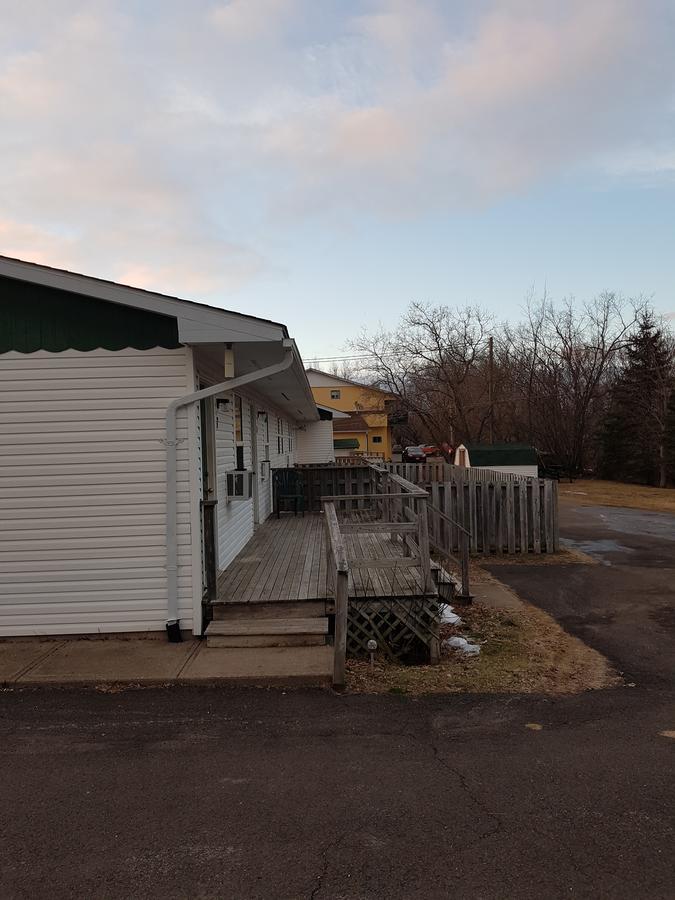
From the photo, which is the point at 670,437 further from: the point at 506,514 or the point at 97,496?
the point at 97,496

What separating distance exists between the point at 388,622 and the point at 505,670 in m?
1.08

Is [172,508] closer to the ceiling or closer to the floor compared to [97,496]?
closer to the floor

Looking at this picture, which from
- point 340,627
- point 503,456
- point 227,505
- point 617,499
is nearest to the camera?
point 340,627

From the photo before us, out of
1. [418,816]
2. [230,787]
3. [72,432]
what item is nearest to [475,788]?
[418,816]

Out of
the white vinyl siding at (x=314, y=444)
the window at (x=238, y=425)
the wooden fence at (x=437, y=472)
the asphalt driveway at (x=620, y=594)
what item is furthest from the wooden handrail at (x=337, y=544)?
the white vinyl siding at (x=314, y=444)

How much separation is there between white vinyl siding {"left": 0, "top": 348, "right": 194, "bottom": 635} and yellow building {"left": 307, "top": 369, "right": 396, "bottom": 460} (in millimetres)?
38072

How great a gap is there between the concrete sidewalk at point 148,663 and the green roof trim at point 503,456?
16.9 meters

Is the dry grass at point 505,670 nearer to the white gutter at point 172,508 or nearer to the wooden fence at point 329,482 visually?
the white gutter at point 172,508

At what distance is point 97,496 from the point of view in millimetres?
5555

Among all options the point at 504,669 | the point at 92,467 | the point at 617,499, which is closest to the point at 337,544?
the point at 504,669

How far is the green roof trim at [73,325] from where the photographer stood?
5.52 m

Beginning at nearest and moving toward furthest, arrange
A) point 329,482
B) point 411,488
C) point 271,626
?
point 271,626 → point 411,488 → point 329,482

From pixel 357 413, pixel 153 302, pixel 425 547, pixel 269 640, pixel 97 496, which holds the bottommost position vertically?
pixel 269 640

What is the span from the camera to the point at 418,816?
116 inches
